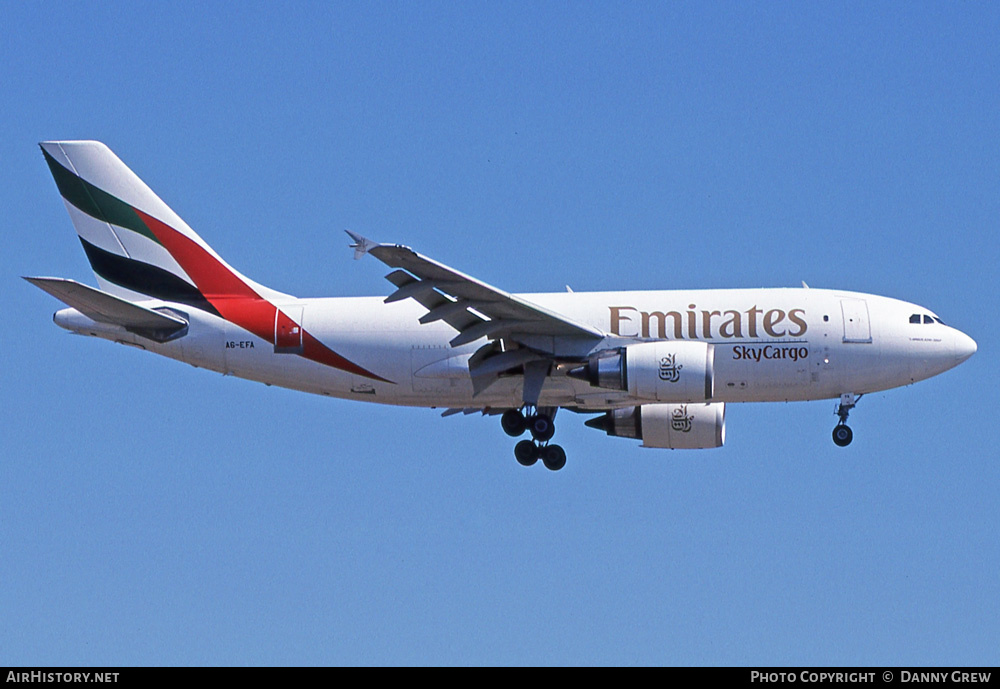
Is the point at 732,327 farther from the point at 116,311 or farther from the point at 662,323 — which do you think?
the point at 116,311

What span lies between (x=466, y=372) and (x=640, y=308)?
477 centimetres

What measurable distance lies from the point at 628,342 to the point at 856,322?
19.0ft

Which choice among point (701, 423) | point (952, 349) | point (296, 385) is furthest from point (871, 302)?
point (296, 385)

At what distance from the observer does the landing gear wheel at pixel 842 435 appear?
124 ft

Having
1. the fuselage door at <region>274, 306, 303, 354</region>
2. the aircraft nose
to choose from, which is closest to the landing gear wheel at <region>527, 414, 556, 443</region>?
the fuselage door at <region>274, 306, 303, 354</region>

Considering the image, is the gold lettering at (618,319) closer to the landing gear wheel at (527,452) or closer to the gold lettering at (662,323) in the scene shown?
the gold lettering at (662,323)

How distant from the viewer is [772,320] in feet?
122

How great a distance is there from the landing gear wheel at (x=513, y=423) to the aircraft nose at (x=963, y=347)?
11.2 metres

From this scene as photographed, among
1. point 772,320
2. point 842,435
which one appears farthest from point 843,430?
point 772,320

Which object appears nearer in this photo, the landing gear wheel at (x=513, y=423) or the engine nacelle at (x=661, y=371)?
the engine nacelle at (x=661, y=371)

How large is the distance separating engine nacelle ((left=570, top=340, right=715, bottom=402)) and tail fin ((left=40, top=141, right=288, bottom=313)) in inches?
388

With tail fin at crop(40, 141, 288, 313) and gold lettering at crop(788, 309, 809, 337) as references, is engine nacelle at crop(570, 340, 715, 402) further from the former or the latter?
tail fin at crop(40, 141, 288, 313)

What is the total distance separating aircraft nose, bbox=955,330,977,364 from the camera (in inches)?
1484

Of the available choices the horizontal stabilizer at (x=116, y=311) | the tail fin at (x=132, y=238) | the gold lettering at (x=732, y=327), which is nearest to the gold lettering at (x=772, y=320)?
the gold lettering at (x=732, y=327)
